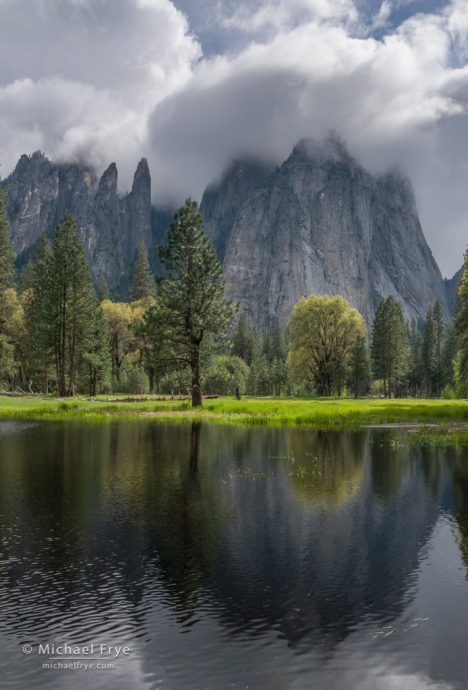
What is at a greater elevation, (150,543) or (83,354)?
(83,354)

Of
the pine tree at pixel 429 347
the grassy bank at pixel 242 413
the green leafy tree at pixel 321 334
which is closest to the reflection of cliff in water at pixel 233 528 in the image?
the grassy bank at pixel 242 413

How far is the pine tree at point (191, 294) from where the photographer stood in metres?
50.8

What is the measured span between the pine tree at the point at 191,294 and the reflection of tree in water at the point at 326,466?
2202cm

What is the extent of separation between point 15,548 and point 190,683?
5.69m

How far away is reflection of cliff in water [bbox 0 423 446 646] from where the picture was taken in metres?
7.99

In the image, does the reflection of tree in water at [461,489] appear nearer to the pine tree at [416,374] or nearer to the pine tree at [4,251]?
the pine tree at [4,251]

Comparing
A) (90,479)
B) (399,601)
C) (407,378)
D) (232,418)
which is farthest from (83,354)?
(407,378)

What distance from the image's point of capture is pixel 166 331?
5331 centimetres

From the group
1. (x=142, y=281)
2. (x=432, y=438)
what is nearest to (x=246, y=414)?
(x=432, y=438)

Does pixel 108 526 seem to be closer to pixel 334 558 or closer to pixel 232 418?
pixel 334 558

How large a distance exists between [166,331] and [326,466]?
3530 centimetres

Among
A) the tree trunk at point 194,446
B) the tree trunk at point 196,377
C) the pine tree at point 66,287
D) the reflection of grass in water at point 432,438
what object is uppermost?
the pine tree at point 66,287

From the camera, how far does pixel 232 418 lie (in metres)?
40.3

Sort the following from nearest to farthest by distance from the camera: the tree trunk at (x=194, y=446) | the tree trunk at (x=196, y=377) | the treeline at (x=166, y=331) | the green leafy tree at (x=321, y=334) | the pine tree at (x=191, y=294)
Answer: the tree trunk at (x=194, y=446) → the pine tree at (x=191, y=294) → the tree trunk at (x=196, y=377) → the treeline at (x=166, y=331) → the green leafy tree at (x=321, y=334)
